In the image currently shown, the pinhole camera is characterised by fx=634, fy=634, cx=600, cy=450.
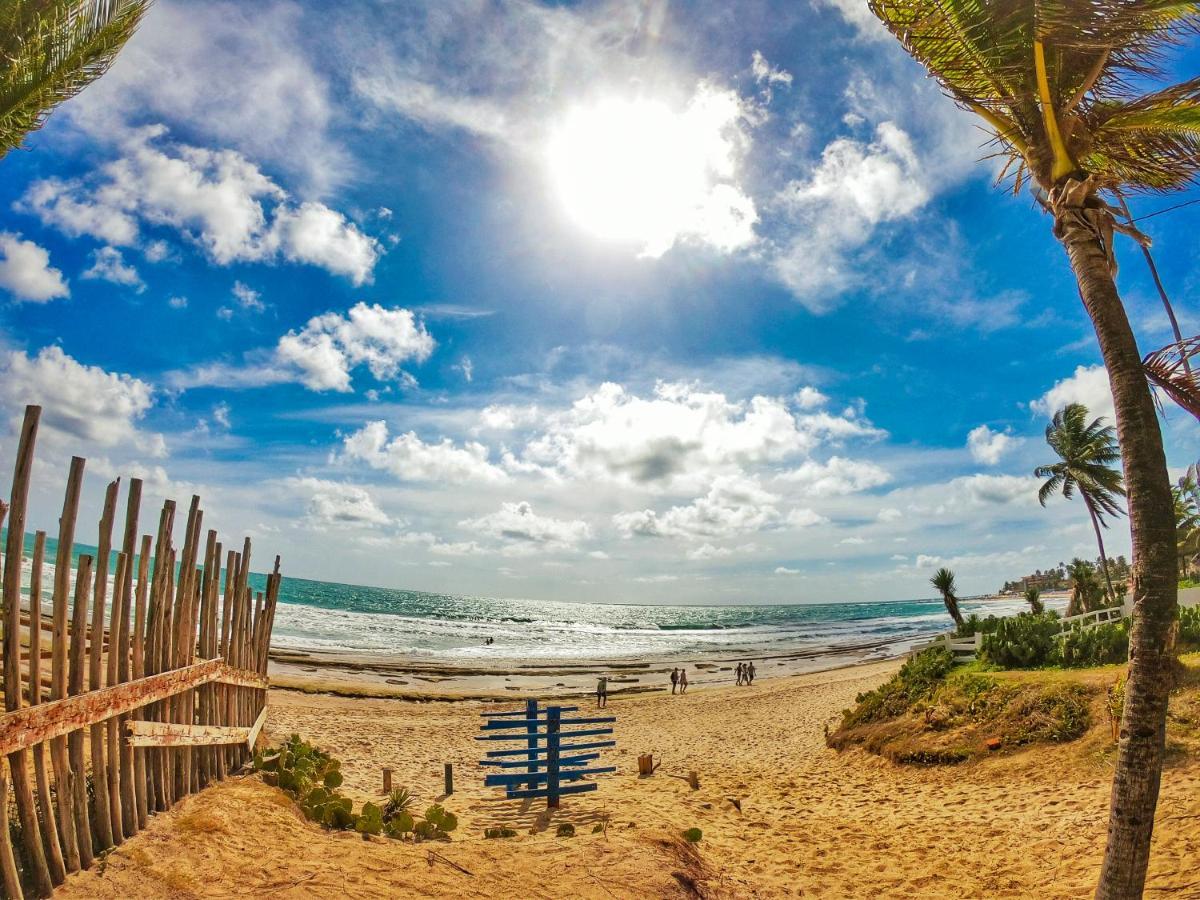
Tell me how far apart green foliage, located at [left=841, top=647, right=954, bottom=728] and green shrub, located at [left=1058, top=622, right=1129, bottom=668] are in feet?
8.84

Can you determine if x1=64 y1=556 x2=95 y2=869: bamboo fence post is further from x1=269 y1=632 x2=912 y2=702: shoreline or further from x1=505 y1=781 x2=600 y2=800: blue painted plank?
x1=269 y1=632 x2=912 y2=702: shoreline

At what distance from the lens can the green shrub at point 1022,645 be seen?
1539cm

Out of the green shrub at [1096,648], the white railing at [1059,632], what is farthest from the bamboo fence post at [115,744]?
the white railing at [1059,632]

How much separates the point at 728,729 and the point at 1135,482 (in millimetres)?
17568

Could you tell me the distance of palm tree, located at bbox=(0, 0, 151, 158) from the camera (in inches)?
275

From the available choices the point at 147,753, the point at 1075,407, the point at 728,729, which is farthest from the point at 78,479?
the point at 1075,407

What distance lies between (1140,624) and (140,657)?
8.38 metres

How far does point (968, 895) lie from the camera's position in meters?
7.27

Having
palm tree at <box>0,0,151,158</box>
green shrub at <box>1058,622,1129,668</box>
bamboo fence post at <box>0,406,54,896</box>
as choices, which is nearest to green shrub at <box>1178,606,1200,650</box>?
green shrub at <box>1058,622,1129,668</box>

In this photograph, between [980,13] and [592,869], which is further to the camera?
[592,869]

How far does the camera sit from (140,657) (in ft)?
20.3

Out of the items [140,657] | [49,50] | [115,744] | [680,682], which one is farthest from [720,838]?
[680,682]

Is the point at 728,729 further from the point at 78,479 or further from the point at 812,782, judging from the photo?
the point at 78,479

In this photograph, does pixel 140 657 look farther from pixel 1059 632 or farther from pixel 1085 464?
pixel 1085 464
